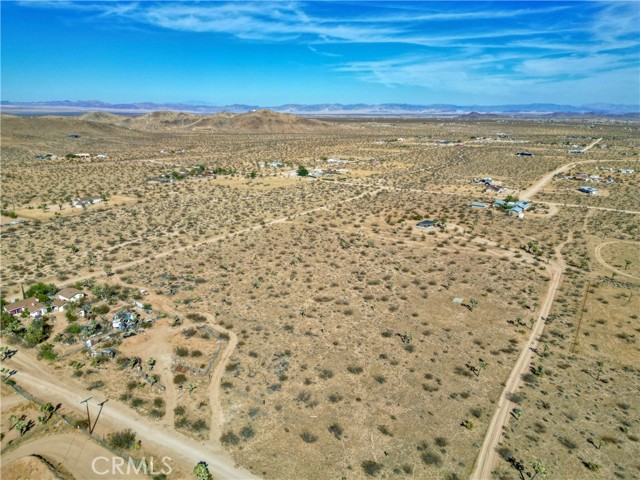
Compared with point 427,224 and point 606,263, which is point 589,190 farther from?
point 427,224

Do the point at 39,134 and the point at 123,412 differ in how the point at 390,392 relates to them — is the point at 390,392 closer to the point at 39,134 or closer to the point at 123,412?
the point at 123,412

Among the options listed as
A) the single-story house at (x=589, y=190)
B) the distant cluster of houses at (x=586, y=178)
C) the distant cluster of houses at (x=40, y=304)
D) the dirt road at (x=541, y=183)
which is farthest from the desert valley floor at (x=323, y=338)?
the distant cluster of houses at (x=586, y=178)

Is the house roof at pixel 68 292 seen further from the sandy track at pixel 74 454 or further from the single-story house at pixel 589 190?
the single-story house at pixel 589 190

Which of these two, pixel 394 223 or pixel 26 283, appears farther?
pixel 394 223

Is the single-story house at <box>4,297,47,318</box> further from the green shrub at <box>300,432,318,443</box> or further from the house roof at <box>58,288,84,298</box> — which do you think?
the green shrub at <box>300,432,318,443</box>

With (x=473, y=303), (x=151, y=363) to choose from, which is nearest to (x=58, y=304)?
(x=151, y=363)

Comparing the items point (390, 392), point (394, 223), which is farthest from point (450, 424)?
point (394, 223)
